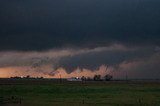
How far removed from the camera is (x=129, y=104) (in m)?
58.6

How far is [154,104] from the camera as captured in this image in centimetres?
5719

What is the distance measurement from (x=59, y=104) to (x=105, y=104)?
8.45 metres

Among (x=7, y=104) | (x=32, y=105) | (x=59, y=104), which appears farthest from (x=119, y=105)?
(x=7, y=104)

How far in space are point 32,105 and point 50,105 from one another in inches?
120

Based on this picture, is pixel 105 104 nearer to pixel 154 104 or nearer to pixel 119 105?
pixel 119 105

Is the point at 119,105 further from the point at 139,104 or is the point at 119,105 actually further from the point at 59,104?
the point at 59,104

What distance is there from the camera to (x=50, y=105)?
54375mm

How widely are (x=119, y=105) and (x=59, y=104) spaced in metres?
10.8

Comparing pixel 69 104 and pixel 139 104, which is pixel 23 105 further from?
pixel 139 104

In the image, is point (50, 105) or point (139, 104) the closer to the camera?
point (50, 105)

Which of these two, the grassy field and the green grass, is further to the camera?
the green grass

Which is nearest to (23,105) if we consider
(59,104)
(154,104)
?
(59,104)

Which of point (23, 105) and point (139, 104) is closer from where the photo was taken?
point (23, 105)

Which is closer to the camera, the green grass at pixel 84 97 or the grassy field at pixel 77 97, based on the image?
the grassy field at pixel 77 97
